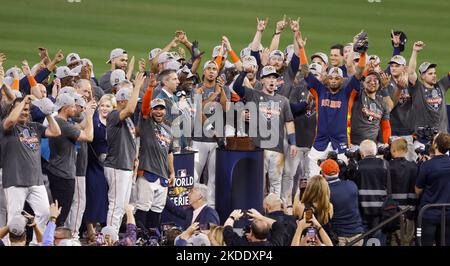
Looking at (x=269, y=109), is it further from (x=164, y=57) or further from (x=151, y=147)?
(x=151, y=147)

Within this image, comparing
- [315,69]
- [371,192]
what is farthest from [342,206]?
[315,69]

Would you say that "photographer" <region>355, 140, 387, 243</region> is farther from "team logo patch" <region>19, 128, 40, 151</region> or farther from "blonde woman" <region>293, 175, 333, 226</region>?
"team logo patch" <region>19, 128, 40, 151</region>

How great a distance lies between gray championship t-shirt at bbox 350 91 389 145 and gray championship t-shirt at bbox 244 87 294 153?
2.27 ft

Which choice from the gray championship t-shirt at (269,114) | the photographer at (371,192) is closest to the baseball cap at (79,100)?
the gray championship t-shirt at (269,114)

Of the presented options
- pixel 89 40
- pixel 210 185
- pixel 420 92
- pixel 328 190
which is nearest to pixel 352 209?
pixel 328 190

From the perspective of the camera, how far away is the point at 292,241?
11.1m

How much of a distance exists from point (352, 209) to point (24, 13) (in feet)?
42.4

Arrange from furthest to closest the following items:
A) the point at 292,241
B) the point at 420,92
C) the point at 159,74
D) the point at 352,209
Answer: the point at 420,92 → the point at 159,74 → the point at 352,209 → the point at 292,241

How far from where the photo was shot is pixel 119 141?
1282 cm

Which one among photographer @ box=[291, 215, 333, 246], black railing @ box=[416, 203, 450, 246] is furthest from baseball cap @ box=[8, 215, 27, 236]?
black railing @ box=[416, 203, 450, 246]

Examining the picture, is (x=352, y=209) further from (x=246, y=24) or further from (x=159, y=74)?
(x=246, y=24)

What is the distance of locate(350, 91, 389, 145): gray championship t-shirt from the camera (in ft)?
47.4

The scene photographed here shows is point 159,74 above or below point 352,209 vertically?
above

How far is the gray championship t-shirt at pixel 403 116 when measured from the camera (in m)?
15.6
